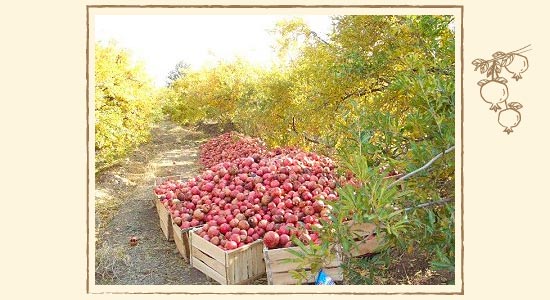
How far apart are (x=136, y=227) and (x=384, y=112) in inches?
135

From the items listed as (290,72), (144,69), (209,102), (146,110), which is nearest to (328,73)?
(290,72)

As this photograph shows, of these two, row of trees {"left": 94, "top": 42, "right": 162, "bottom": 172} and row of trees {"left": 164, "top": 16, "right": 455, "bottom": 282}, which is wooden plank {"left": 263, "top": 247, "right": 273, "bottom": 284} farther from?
row of trees {"left": 94, "top": 42, "right": 162, "bottom": 172}

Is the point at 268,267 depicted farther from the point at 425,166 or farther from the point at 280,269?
the point at 425,166

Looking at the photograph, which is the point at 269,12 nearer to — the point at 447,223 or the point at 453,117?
the point at 453,117

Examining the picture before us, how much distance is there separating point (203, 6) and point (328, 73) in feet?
5.52

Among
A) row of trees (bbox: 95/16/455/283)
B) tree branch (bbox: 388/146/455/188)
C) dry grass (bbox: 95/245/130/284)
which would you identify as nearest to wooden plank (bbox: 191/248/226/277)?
dry grass (bbox: 95/245/130/284)

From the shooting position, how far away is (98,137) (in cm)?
547

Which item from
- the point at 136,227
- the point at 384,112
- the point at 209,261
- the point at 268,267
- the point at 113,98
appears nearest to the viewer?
the point at 384,112

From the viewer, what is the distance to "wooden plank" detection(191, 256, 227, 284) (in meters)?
3.73

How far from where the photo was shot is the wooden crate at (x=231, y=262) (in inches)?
144

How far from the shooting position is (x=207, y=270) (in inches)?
154

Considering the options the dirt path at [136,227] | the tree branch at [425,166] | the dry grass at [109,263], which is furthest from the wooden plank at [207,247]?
the tree branch at [425,166]

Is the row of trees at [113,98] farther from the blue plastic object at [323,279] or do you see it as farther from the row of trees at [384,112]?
the blue plastic object at [323,279]

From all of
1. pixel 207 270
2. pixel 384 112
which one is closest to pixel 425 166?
pixel 384 112
